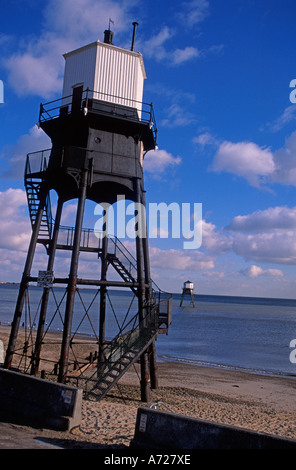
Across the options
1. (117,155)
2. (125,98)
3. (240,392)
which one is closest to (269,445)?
(117,155)

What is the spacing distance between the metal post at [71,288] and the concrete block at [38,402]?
3479 millimetres

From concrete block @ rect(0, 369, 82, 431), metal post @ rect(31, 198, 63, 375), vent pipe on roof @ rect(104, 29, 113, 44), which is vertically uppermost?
vent pipe on roof @ rect(104, 29, 113, 44)

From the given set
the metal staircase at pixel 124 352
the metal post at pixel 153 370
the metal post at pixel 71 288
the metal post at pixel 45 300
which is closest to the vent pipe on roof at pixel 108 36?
the metal post at pixel 71 288

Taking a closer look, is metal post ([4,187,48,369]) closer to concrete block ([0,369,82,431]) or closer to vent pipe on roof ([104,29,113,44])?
concrete block ([0,369,82,431])

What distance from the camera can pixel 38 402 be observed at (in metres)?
10.4

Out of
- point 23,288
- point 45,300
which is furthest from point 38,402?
point 45,300

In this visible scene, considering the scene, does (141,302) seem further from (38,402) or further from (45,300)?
(38,402)

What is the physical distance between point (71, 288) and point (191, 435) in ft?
27.9

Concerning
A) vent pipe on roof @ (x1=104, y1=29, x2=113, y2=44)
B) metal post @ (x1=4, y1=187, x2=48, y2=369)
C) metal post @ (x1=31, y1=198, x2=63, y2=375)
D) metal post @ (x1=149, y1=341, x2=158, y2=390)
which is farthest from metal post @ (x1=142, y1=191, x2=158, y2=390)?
vent pipe on roof @ (x1=104, y1=29, x2=113, y2=44)

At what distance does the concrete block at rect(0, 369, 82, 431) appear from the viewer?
9758 mm

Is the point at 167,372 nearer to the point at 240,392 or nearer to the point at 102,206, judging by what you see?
the point at 240,392

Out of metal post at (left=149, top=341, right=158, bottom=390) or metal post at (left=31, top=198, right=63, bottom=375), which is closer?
metal post at (left=31, top=198, right=63, bottom=375)

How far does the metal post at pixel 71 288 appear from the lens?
14891 millimetres

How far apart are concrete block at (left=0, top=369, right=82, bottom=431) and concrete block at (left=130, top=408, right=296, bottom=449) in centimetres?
208
